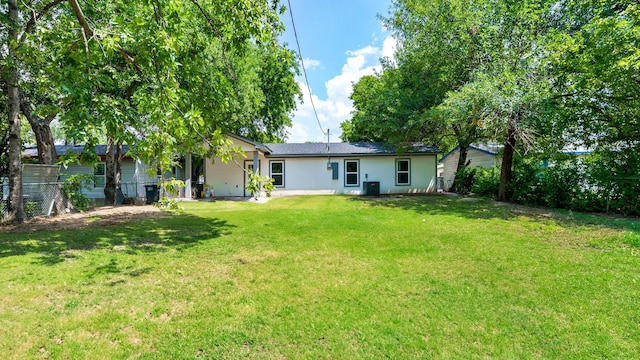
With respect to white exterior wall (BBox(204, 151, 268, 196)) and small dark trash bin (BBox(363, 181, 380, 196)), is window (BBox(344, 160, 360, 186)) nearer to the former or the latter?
small dark trash bin (BBox(363, 181, 380, 196))

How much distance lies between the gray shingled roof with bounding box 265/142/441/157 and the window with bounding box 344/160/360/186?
64 cm

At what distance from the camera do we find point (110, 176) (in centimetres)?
1338

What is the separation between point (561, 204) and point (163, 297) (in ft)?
42.4

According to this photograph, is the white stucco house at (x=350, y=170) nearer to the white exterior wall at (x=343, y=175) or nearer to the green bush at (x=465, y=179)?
the white exterior wall at (x=343, y=175)

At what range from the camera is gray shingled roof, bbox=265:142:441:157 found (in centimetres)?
1738

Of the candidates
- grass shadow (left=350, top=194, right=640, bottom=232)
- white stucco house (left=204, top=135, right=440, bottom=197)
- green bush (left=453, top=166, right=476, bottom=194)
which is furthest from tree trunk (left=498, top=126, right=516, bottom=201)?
white stucco house (left=204, top=135, right=440, bottom=197)

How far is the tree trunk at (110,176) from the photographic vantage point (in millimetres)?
13242

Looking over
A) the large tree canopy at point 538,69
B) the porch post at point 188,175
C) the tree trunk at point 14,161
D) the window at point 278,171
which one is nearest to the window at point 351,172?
the window at point 278,171

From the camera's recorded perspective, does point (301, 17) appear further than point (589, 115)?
No

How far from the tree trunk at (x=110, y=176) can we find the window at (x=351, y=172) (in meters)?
11.4

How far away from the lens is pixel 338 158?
17.6 meters

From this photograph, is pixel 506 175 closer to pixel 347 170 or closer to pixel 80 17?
pixel 347 170

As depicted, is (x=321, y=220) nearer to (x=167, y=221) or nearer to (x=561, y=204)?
(x=167, y=221)

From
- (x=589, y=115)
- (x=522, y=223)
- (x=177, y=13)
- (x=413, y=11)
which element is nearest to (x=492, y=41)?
(x=589, y=115)
